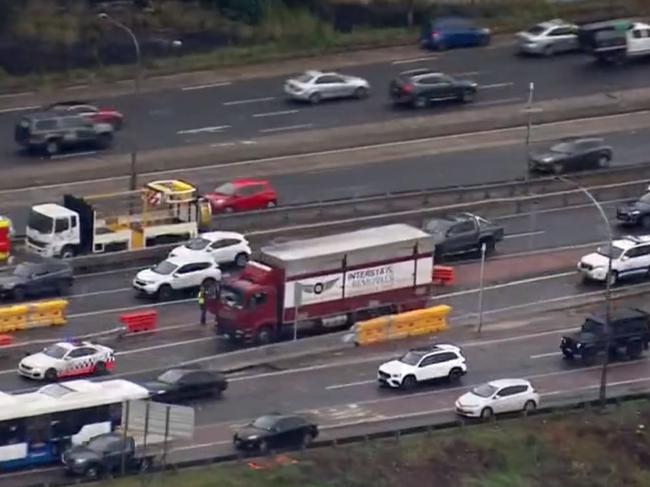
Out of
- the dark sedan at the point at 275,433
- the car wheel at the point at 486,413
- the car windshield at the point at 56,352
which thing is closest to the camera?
Result: the dark sedan at the point at 275,433

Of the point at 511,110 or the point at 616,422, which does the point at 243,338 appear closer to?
the point at 616,422

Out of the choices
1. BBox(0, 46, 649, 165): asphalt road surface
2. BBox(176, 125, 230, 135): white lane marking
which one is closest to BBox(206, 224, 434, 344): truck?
BBox(176, 125, 230, 135): white lane marking

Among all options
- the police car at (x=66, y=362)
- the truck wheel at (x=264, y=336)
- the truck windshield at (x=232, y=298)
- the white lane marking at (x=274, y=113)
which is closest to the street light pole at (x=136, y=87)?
the white lane marking at (x=274, y=113)

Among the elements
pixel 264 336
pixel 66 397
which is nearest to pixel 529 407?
pixel 264 336

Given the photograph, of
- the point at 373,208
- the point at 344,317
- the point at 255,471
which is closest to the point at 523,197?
the point at 373,208

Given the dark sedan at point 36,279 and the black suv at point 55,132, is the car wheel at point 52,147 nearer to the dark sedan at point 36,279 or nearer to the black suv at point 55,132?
the black suv at point 55,132

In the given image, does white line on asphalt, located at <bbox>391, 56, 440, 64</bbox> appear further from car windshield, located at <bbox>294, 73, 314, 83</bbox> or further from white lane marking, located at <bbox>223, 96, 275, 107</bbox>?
white lane marking, located at <bbox>223, 96, 275, 107</bbox>
